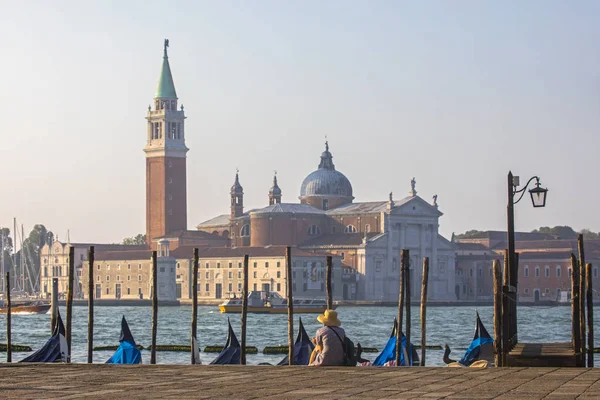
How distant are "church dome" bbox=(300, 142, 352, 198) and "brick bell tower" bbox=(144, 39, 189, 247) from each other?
9449 mm

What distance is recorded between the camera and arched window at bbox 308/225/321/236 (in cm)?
9575

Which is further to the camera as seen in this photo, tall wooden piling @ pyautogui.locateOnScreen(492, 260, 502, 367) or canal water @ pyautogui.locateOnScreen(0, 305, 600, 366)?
canal water @ pyautogui.locateOnScreen(0, 305, 600, 366)

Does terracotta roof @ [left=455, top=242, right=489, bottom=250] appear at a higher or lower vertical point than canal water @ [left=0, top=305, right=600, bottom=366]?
higher

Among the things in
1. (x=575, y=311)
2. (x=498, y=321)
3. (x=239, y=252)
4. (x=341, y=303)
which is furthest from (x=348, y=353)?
(x=239, y=252)

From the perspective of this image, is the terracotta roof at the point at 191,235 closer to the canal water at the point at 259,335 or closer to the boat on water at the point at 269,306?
the boat on water at the point at 269,306

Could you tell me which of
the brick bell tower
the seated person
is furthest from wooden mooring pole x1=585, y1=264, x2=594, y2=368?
the brick bell tower

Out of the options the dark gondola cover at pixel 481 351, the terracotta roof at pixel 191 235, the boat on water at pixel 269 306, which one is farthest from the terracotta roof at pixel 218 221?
the dark gondola cover at pixel 481 351

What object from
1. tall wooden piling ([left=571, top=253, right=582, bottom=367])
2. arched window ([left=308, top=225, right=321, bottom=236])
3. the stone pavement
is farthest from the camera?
arched window ([left=308, top=225, right=321, bottom=236])

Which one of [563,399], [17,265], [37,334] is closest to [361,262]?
[17,265]

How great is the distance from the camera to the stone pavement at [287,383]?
28.8ft

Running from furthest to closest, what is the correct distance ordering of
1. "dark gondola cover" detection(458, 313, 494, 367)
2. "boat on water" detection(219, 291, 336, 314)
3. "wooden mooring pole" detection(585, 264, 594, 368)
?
"boat on water" detection(219, 291, 336, 314) → "dark gondola cover" detection(458, 313, 494, 367) → "wooden mooring pole" detection(585, 264, 594, 368)

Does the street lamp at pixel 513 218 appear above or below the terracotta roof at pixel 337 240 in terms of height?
below

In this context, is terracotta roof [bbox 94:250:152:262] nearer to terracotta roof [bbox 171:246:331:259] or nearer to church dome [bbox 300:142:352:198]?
terracotta roof [bbox 171:246:331:259]

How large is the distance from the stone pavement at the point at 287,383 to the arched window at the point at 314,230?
8395 cm
